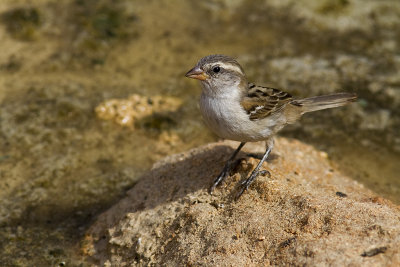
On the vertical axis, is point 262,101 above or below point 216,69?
below

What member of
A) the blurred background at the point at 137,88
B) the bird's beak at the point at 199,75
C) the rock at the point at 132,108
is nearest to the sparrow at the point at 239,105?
the bird's beak at the point at 199,75

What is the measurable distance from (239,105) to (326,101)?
1207mm

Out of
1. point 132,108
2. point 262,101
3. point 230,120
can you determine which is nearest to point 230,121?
point 230,120

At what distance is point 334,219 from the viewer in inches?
158

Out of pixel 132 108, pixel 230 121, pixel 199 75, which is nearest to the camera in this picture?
pixel 230 121

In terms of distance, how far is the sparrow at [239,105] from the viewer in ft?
16.0

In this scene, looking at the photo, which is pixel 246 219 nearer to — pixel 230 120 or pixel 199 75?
pixel 230 120

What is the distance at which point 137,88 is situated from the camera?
7914 mm

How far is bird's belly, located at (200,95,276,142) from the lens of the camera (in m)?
4.84

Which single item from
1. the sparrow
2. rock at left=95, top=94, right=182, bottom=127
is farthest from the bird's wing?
rock at left=95, top=94, right=182, bottom=127

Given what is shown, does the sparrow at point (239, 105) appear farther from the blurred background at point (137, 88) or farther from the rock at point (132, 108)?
the rock at point (132, 108)

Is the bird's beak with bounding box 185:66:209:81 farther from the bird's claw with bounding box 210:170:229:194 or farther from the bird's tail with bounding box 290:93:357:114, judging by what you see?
the bird's tail with bounding box 290:93:357:114

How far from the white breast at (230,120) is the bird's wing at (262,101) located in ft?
0.24

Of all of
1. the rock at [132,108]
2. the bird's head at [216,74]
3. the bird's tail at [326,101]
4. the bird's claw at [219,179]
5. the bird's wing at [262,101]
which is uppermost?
the bird's head at [216,74]
